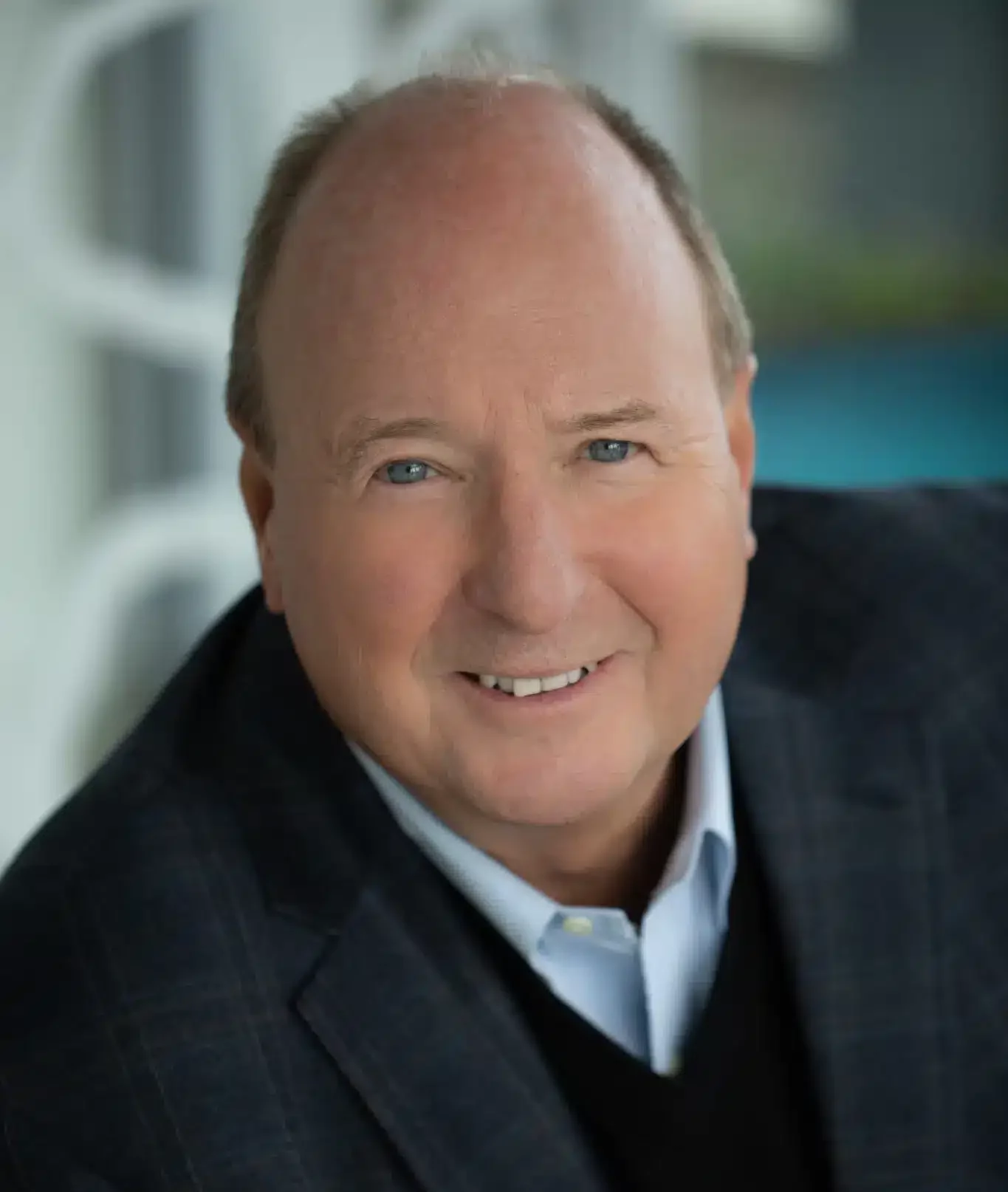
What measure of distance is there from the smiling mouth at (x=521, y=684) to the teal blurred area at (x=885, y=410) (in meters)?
3.23

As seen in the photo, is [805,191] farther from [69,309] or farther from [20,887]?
[20,887]

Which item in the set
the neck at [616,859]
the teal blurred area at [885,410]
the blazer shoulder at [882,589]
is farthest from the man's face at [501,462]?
the teal blurred area at [885,410]

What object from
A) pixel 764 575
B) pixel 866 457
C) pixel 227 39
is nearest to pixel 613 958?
pixel 764 575

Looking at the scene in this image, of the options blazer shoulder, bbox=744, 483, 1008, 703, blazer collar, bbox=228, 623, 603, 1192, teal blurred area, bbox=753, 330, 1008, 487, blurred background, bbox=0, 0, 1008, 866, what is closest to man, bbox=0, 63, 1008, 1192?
blazer collar, bbox=228, 623, 603, 1192

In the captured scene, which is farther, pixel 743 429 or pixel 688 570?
pixel 743 429

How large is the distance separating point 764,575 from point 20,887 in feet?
2.60

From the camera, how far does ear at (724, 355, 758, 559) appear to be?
4.61ft

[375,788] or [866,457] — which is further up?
[375,788]

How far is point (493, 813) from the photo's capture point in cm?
128

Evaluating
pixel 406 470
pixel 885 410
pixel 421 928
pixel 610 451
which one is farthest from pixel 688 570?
pixel 885 410

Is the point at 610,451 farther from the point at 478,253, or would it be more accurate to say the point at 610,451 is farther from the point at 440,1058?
the point at 440,1058

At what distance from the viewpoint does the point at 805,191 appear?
14.8 ft

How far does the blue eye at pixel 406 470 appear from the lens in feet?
4.06

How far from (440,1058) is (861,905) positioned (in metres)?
0.42
